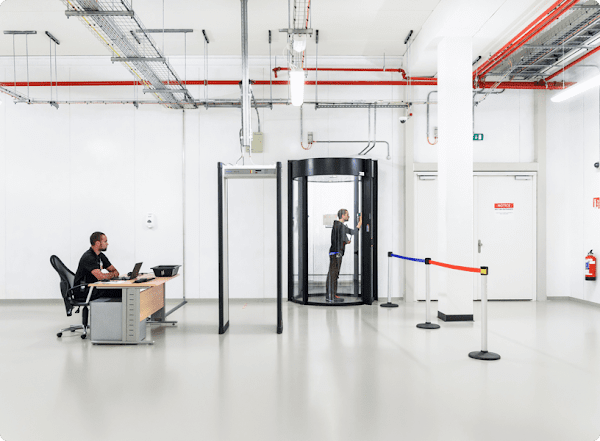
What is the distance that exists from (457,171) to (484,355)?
2.61 meters

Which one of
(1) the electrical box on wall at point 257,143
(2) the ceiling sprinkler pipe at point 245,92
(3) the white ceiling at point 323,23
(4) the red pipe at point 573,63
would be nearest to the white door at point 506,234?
(4) the red pipe at point 573,63

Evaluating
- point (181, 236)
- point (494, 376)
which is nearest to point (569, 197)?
point (494, 376)

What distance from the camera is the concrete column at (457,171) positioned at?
584 centimetres

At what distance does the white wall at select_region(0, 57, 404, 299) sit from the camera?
7.48 meters

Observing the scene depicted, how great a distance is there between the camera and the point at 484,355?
4.25 metres

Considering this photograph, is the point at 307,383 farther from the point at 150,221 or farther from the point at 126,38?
the point at 150,221

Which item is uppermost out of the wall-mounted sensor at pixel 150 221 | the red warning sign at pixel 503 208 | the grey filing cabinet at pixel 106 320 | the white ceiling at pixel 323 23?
the white ceiling at pixel 323 23

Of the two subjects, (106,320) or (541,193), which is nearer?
(106,320)

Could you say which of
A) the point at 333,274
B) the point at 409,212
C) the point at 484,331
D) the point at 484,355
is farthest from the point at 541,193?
the point at 484,355

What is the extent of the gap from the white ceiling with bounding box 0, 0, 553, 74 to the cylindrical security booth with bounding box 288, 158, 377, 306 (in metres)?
1.96

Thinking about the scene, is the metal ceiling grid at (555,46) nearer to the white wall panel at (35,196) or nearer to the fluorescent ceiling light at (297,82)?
the fluorescent ceiling light at (297,82)

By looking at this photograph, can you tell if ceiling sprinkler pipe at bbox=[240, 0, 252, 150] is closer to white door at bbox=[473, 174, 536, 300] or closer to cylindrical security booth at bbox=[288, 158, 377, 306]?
cylindrical security booth at bbox=[288, 158, 377, 306]

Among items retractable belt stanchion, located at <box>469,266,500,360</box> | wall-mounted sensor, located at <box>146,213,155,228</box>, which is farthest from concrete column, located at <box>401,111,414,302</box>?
wall-mounted sensor, located at <box>146,213,155,228</box>

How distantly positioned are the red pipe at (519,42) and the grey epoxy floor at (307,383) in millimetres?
3805
